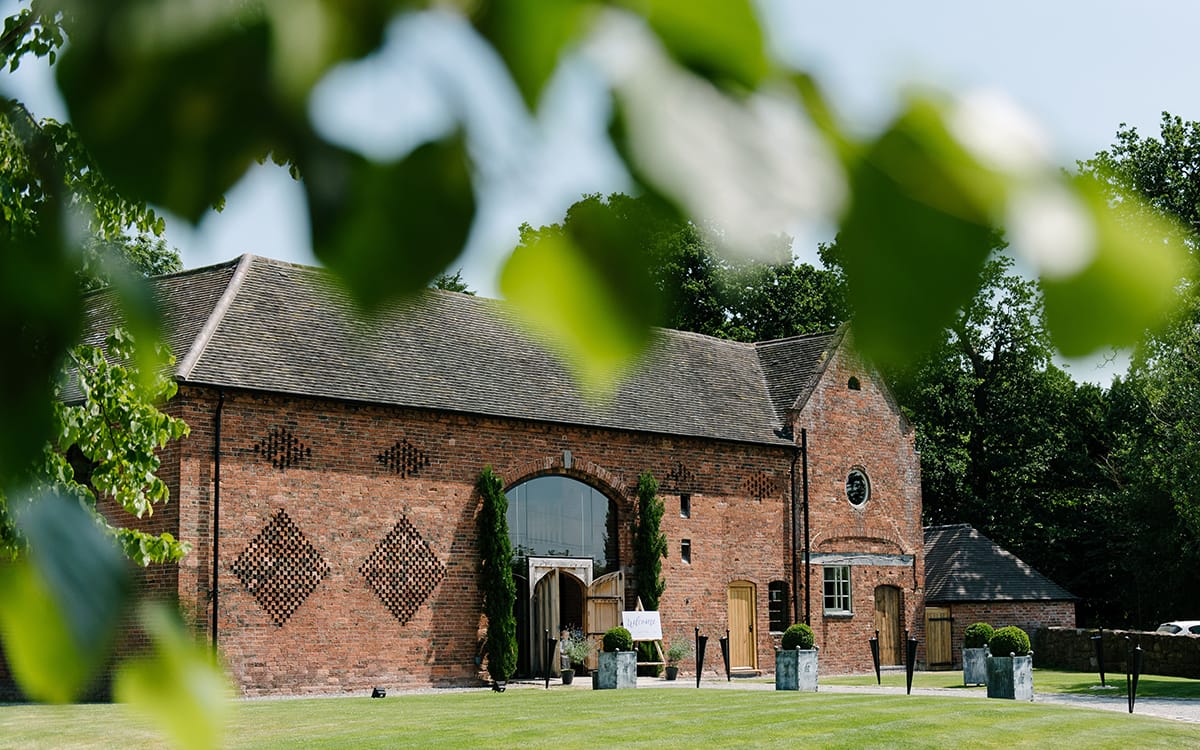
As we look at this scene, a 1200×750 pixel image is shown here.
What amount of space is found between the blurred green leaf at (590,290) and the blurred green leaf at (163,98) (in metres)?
0.19

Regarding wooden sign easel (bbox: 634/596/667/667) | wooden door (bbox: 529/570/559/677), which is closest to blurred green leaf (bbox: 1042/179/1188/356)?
wooden door (bbox: 529/570/559/677)

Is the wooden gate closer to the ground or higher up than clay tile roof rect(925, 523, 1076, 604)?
closer to the ground

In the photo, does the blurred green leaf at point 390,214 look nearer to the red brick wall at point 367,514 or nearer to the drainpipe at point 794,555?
the red brick wall at point 367,514

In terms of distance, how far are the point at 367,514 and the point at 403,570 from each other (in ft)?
4.38

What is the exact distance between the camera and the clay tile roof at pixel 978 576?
37125 millimetres

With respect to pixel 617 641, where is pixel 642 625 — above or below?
above

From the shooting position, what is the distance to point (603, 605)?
28.2m

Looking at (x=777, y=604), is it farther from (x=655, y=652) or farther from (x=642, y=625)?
(x=642, y=625)

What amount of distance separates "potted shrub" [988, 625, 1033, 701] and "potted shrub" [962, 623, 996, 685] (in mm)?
4725

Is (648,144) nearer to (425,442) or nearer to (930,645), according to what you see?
(425,442)

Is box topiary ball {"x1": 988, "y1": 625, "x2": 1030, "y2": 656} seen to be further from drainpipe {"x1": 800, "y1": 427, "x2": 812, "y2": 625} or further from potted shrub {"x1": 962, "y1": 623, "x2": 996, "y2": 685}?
drainpipe {"x1": 800, "y1": 427, "x2": 812, "y2": 625}

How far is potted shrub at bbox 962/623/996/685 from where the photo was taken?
2748cm

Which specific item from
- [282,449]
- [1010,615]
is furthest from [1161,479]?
[282,449]

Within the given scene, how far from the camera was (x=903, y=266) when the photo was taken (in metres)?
0.77
